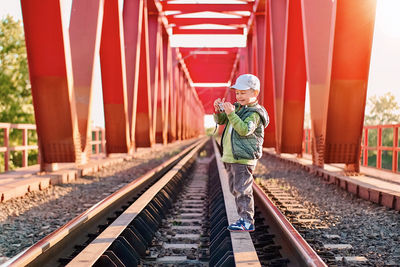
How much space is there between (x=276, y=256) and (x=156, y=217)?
1.52 metres

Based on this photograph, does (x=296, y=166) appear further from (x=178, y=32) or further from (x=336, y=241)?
(x=178, y=32)

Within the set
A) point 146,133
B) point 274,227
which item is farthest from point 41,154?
point 146,133

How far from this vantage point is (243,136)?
9.07 ft

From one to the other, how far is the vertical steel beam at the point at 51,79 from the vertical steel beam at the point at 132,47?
473cm

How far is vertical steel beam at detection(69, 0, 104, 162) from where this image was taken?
7.90m

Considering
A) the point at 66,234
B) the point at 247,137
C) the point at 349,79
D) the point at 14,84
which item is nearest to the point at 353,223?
the point at 247,137

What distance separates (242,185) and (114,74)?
7.90 m

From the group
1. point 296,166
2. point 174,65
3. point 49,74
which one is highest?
point 174,65

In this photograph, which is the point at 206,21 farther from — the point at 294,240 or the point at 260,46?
the point at 294,240

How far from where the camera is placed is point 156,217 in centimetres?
396

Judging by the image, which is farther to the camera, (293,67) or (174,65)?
(174,65)

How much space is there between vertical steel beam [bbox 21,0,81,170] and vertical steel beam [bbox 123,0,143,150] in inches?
186

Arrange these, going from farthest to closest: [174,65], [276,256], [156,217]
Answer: [174,65], [156,217], [276,256]

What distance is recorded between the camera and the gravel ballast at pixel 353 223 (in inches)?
118
